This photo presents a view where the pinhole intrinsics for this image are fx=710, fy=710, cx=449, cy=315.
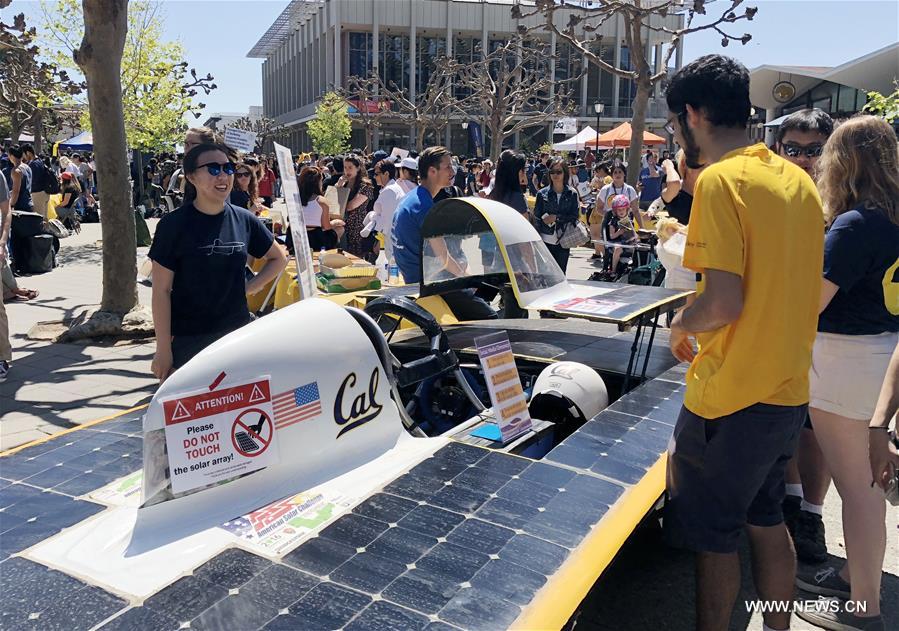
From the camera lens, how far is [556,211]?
28.7ft

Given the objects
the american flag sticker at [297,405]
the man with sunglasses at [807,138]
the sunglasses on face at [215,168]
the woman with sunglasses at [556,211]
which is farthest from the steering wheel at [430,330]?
the woman with sunglasses at [556,211]

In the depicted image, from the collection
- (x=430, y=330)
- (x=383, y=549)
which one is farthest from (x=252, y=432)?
(x=430, y=330)

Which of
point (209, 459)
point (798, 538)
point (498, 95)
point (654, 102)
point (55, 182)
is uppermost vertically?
point (654, 102)

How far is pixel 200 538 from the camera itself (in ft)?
6.80

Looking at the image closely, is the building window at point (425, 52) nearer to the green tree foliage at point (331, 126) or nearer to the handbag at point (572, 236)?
the green tree foliage at point (331, 126)

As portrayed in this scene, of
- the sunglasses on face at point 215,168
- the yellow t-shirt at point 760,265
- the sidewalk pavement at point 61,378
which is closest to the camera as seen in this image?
the yellow t-shirt at point 760,265

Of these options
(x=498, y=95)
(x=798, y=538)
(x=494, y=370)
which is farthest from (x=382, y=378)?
(x=498, y=95)

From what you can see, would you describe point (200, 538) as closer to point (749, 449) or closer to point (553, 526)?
point (553, 526)

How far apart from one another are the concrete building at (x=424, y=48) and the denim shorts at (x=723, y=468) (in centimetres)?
5135

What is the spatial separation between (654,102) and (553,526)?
61.1 meters

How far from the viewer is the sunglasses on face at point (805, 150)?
365 centimetres

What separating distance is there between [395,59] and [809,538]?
59.0 metres

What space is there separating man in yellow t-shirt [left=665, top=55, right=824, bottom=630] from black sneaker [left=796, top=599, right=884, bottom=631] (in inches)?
27.9

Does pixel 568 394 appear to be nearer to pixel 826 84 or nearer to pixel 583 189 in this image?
pixel 583 189
